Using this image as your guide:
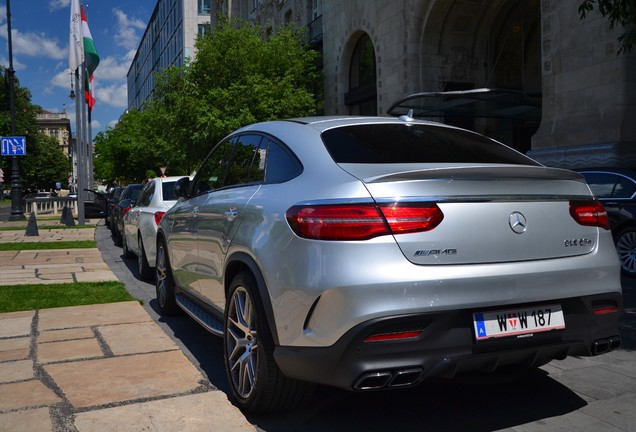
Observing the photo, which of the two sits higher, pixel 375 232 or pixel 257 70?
pixel 257 70

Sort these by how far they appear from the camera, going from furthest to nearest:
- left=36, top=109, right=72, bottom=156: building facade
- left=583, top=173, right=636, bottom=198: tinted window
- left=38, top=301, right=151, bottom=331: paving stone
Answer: left=36, top=109, right=72, bottom=156: building facade < left=583, top=173, right=636, bottom=198: tinted window < left=38, top=301, right=151, bottom=331: paving stone

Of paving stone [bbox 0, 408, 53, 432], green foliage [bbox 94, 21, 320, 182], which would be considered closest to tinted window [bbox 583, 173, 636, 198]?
paving stone [bbox 0, 408, 53, 432]

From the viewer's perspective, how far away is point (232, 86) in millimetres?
24750

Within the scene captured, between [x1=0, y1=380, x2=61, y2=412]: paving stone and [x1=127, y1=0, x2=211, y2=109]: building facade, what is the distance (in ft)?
113

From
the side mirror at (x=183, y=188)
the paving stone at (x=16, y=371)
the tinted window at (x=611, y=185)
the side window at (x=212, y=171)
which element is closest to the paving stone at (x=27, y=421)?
the paving stone at (x=16, y=371)

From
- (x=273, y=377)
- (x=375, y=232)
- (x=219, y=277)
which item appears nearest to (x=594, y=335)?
(x=375, y=232)

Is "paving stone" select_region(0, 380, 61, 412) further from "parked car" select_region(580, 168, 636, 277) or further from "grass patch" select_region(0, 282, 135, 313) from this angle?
"parked car" select_region(580, 168, 636, 277)

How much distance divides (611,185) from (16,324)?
8313mm

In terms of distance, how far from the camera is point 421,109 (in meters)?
17.5

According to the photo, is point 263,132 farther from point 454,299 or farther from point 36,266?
point 36,266

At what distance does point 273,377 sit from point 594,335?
1699 millimetres

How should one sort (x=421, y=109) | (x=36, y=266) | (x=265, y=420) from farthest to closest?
(x=421, y=109) < (x=36, y=266) < (x=265, y=420)

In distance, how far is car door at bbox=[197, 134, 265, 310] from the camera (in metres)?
3.88

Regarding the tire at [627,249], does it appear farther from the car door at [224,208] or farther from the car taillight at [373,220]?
the car taillight at [373,220]
